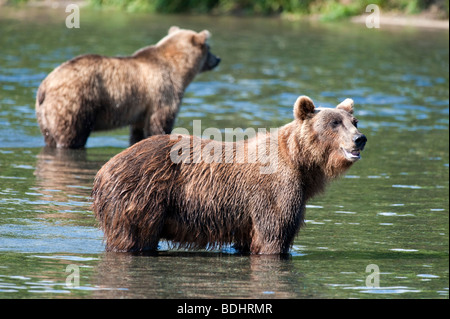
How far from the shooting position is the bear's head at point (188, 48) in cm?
1398

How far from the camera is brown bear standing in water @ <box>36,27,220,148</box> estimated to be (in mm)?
12969

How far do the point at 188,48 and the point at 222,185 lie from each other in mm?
6258

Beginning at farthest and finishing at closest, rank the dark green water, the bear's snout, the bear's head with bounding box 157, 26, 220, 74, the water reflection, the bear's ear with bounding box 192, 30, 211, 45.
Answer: the bear's snout, the bear's ear with bounding box 192, 30, 211, 45, the bear's head with bounding box 157, 26, 220, 74, the dark green water, the water reflection

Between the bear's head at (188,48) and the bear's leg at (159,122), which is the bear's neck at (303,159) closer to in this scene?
the bear's leg at (159,122)

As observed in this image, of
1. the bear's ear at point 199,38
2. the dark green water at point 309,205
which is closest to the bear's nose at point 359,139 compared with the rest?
the dark green water at point 309,205

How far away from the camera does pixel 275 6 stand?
128 ft

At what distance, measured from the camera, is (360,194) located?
11.4m

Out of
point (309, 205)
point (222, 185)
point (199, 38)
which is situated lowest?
point (309, 205)

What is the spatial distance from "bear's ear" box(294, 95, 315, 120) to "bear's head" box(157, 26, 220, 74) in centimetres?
591

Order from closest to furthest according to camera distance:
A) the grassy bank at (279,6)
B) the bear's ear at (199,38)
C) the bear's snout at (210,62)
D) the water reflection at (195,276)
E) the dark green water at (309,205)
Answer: the water reflection at (195,276), the dark green water at (309,205), the bear's ear at (199,38), the bear's snout at (210,62), the grassy bank at (279,6)
